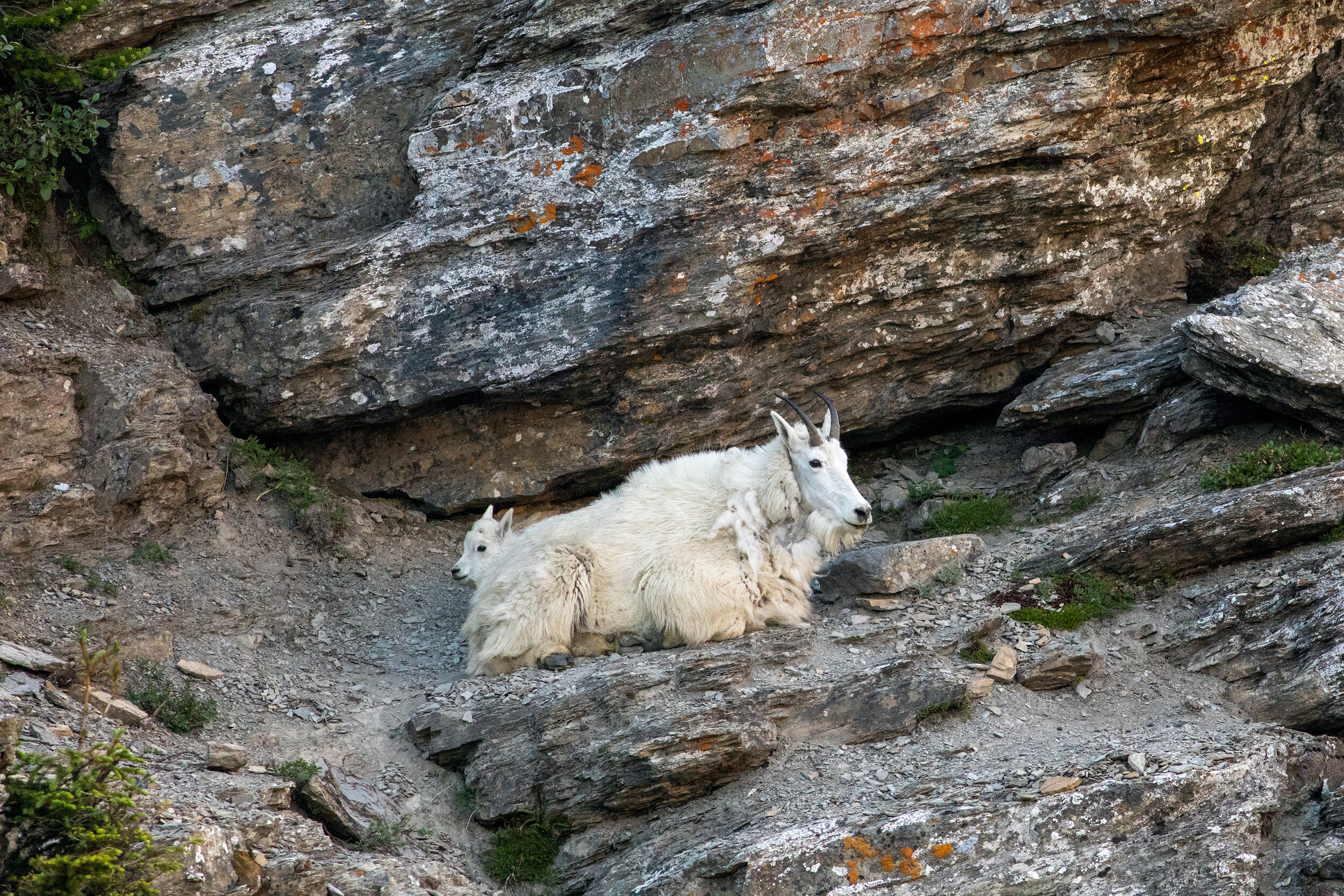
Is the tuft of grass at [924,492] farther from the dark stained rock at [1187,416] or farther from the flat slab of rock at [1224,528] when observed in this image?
the flat slab of rock at [1224,528]

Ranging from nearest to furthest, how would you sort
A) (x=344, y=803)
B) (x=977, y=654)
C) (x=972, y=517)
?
(x=344, y=803) < (x=977, y=654) < (x=972, y=517)

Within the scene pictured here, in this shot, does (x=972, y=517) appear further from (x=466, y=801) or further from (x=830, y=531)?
(x=466, y=801)

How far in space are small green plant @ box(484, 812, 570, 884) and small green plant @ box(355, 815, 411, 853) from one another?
0.64 metres

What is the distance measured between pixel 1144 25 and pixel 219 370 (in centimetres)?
1013

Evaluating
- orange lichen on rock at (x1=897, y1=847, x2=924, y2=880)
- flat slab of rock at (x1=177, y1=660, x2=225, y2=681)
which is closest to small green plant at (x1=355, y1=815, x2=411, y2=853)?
flat slab of rock at (x1=177, y1=660, x2=225, y2=681)

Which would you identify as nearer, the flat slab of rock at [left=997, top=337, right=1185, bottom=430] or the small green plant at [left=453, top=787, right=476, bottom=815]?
the small green plant at [left=453, top=787, right=476, bottom=815]

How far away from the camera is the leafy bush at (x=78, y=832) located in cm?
521

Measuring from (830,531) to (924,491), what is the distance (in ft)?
8.72

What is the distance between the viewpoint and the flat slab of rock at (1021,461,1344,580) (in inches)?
348

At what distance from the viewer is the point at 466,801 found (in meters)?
8.09

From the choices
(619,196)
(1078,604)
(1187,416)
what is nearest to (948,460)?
(1187,416)

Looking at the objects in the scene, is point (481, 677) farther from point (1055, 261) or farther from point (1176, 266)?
point (1176, 266)

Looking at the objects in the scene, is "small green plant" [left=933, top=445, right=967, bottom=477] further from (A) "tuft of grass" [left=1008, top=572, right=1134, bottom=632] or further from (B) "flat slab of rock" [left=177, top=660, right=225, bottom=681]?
(B) "flat slab of rock" [left=177, top=660, right=225, bottom=681]

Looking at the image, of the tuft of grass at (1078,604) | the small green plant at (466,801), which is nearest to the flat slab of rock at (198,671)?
the small green plant at (466,801)
